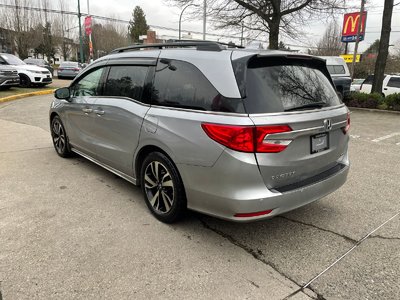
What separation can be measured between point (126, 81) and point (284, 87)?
6.14 ft

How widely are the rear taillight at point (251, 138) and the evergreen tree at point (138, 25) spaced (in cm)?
7804

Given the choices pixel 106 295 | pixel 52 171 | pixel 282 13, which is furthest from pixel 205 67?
pixel 282 13

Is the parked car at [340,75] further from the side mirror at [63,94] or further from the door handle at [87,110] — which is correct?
the door handle at [87,110]

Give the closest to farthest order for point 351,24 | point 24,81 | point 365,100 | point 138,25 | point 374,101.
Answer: point 374,101, point 365,100, point 24,81, point 351,24, point 138,25

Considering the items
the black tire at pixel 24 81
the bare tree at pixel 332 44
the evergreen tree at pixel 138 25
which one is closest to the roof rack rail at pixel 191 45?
the black tire at pixel 24 81

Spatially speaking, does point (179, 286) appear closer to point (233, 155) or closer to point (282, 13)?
point (233, 155)

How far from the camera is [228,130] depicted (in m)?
2.56

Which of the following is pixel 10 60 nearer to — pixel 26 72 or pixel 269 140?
pixel 26 72

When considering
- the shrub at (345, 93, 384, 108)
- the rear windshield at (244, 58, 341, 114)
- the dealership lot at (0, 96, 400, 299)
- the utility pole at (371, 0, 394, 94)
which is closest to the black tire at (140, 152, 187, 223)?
the dealership lot at (0, 96, 400, 299)

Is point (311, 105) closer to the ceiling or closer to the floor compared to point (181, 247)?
closer to the ceiling

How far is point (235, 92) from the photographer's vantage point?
2646mm

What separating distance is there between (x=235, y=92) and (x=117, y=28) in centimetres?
6583

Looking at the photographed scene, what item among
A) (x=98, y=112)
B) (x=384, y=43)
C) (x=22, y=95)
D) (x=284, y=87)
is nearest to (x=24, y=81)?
(x=22, y=95)

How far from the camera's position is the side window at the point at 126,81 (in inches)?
141
